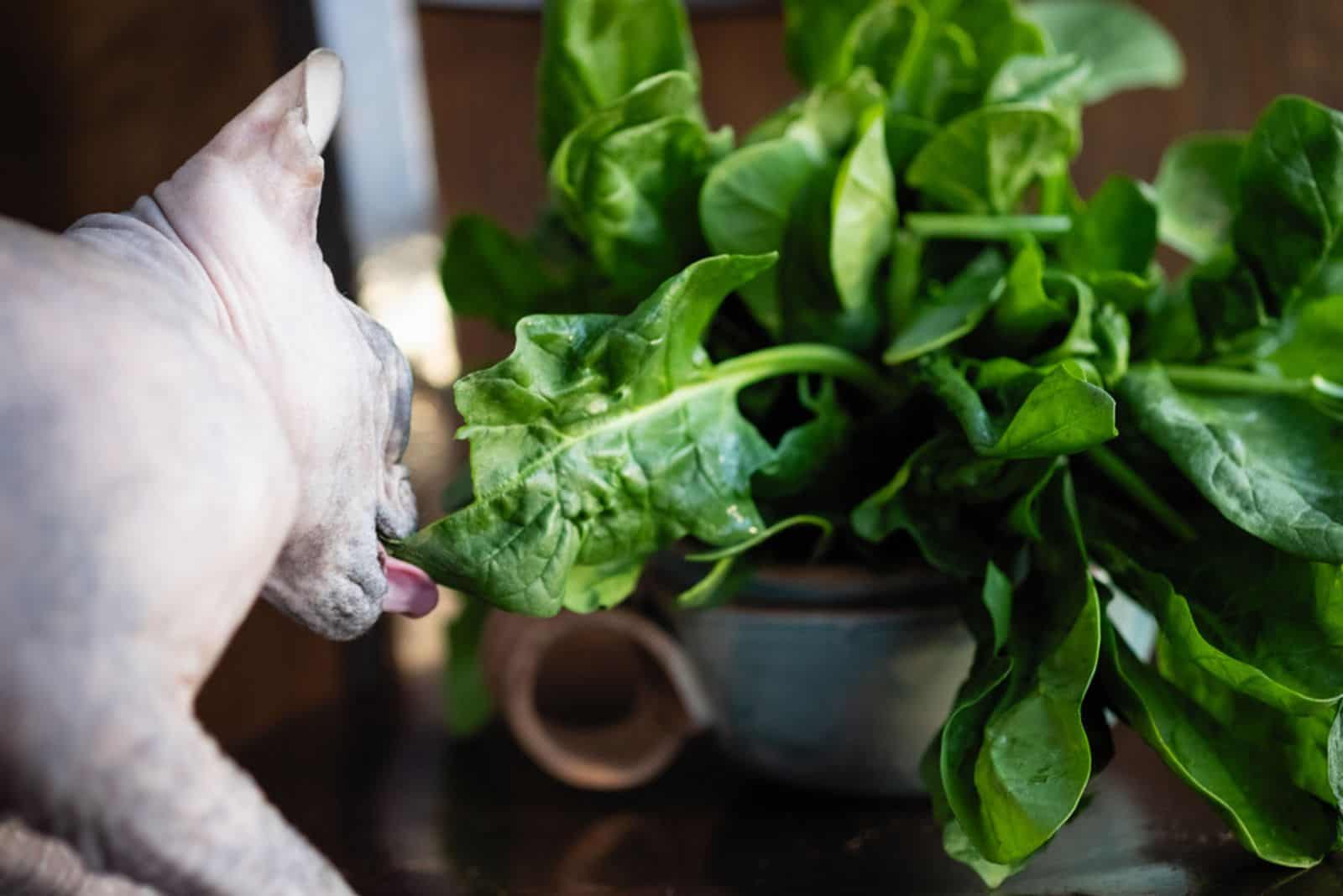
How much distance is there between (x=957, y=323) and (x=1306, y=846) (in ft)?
0.55

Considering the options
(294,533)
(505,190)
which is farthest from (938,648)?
(505,190)

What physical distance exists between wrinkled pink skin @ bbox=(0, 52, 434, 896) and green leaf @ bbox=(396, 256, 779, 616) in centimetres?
5

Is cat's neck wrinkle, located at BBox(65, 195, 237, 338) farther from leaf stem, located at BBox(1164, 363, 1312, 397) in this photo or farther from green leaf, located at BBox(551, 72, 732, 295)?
leaf stem, located at BBox(1164, 363, 1312, 397)

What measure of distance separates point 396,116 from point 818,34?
0.18 metres

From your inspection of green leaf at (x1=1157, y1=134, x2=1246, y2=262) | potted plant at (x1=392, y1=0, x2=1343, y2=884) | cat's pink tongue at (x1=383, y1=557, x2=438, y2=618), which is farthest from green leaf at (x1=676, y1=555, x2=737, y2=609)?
green leaf at (x1=1157, y1=134, x2=1246, y2=262)

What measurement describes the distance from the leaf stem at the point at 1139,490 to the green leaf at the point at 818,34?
0.65 ft

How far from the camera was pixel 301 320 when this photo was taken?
25 cm

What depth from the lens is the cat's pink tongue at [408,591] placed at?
0.97 ft

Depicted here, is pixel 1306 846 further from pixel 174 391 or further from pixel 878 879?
pixel 174 391

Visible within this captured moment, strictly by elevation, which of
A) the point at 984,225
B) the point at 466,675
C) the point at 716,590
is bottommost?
the point at 466,675

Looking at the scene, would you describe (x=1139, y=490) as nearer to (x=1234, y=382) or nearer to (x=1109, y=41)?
(x=1234, y=382)

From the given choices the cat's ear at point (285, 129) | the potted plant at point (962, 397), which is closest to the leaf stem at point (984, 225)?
the potted plant at point (962, 397)

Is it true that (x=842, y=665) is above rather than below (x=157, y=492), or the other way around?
below

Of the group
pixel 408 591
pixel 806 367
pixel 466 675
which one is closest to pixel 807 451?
pixel 806 367
